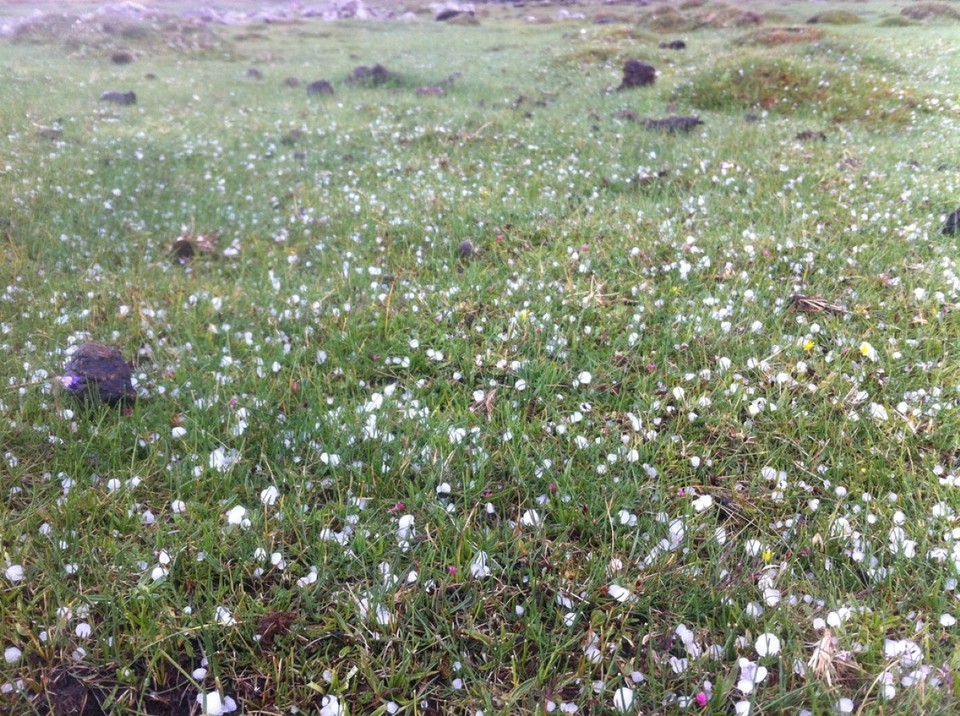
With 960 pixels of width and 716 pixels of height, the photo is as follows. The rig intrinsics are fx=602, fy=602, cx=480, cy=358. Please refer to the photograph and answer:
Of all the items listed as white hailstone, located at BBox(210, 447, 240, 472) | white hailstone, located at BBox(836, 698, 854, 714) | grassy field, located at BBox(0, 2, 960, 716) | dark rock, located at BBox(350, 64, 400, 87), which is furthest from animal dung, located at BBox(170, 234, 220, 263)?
dark rock, located at BBox(350, 64, 400, 87)

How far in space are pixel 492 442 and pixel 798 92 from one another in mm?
12585

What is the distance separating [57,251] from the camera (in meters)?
6.34

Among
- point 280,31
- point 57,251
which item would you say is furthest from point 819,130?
point 280,31

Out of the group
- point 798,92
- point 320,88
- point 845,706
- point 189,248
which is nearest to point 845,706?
point 845,706

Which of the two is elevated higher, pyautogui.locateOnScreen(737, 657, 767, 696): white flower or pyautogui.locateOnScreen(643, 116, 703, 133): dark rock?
pyautogui.locateOnScreen(643, 116, 703, 133): dark rock

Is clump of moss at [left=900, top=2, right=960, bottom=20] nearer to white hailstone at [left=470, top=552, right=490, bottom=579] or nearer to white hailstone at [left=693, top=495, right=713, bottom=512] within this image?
white hailstone at [left=693, top=495, right=713, bottom=512]

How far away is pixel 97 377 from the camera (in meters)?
3.88

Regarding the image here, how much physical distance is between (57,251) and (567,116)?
32.4 feet

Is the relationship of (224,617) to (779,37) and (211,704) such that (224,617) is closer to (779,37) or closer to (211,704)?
(211,704)

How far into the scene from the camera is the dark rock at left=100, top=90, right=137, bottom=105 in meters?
14.5

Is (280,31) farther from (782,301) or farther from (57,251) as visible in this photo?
(782,301)

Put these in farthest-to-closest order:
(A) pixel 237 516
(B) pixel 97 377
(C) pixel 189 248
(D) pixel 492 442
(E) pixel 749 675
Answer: (C) pixel 189 248 < (B) pixel 97 377 < (D) pixel 492 442 < (A) pixel 237 516 < (E) pixel 749 675

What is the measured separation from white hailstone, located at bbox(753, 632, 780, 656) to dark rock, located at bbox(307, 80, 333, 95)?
678 inches

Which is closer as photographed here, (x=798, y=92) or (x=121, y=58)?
(x=798, y=92)
